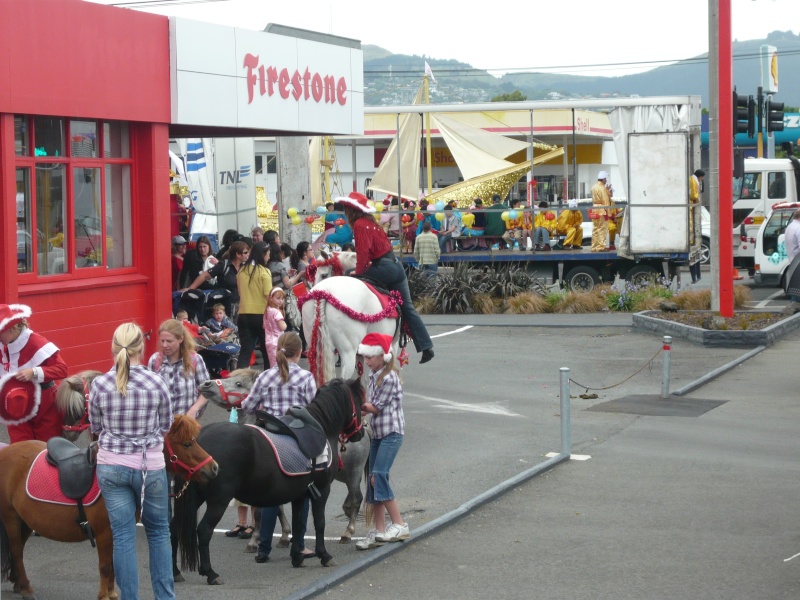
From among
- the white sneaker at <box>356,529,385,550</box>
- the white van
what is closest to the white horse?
the white sneaker at <box>356,529,385,550</box>

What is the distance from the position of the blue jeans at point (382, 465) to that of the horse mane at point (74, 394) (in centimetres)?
205

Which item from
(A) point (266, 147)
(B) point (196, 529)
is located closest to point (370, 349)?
(B) point (196, 529)

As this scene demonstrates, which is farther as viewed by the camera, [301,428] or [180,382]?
[180,382]

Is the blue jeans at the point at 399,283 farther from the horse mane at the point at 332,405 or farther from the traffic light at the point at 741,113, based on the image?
the traffic light at the point at 741,113

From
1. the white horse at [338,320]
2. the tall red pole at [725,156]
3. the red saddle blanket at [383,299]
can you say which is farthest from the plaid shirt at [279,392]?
the tall red pole at [725,156]

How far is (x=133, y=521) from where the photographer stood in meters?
6.62

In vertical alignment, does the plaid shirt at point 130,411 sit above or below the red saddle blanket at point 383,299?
below

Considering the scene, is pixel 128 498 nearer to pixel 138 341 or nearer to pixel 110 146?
pixel 138 341

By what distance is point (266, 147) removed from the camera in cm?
5478

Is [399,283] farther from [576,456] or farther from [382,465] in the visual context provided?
[382,465]

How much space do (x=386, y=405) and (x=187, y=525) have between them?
5.89ft

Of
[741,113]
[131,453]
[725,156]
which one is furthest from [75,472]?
[741,113]

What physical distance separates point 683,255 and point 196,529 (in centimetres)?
2014

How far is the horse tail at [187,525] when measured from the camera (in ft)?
23.4
